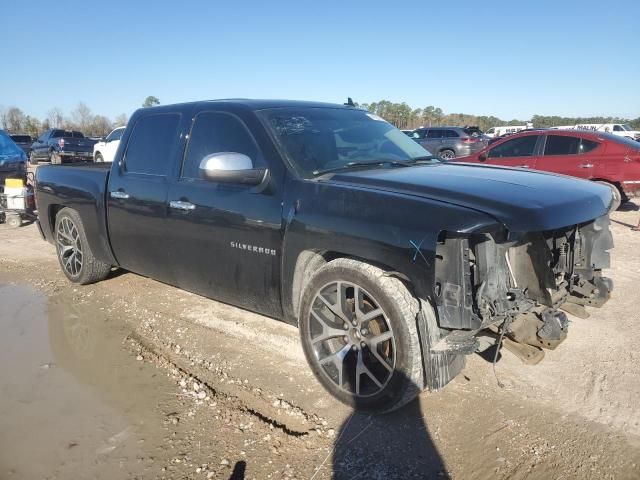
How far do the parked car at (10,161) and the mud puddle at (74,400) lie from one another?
24.1ft

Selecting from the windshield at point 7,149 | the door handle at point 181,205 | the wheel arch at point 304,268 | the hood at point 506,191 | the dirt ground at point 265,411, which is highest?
the windshield at point 7,149

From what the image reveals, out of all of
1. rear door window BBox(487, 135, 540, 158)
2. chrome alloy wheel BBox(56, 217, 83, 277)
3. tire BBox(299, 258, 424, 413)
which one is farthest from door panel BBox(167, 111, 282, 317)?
rear door window BBox(487, 135, 540, 158)

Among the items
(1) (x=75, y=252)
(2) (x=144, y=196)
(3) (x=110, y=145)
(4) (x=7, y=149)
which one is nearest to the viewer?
(2) (x=144, y=196)

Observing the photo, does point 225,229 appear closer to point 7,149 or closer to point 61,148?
point 7,149

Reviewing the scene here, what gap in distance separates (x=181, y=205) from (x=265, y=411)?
5.75 feet

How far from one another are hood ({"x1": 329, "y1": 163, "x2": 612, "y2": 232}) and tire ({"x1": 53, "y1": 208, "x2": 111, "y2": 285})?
11.1ft

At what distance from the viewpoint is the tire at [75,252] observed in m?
5.36

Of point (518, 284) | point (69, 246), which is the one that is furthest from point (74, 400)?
point (518, 284)

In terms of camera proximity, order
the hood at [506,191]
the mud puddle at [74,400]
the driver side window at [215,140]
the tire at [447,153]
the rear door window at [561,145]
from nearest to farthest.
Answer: the hood at [506,191] < the mud puddle at [74,400] < the driver side window at [215,140] < the rear door window at [561,145] < the tire at [447,153]

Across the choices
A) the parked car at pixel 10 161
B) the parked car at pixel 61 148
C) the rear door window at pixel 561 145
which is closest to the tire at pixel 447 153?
the rear door window at pixel 561 145

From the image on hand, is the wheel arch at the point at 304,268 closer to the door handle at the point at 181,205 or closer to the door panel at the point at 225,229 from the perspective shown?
the door panel at the point at 225,229

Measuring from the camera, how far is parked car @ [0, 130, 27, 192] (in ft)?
35.2

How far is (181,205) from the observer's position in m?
3.94

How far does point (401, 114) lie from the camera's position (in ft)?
219
